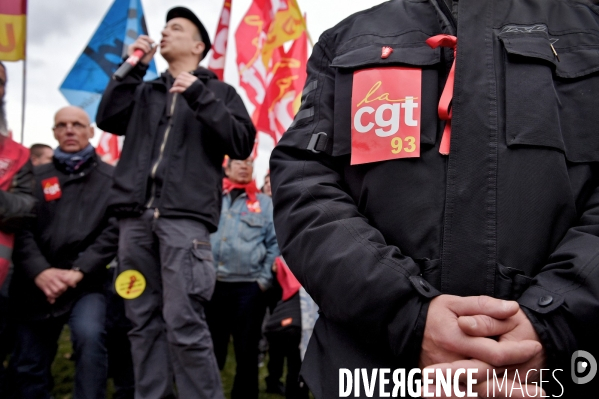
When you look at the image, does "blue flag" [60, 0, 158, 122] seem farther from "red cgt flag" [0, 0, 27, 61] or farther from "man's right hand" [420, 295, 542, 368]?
"man's right hand" [420, 295, 542, 368]

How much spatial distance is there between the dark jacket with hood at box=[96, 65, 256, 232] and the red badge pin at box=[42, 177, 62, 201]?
55 centimetres

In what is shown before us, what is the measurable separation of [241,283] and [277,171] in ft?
10.2

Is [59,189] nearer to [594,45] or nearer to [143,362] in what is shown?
[143,362]

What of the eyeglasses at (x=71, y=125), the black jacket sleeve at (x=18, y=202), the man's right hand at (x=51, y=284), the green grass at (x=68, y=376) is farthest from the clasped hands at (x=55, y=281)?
the green grass at (x=68, y=376)

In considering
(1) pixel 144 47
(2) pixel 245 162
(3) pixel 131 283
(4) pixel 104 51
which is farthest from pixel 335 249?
(4) pixel 104 51

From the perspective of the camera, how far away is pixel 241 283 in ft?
13.8

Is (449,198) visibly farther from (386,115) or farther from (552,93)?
(552,93)

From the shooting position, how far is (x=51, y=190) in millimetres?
3227

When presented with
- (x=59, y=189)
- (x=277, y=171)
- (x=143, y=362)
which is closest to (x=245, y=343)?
(x=143, y=362)

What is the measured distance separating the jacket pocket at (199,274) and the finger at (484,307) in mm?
1830

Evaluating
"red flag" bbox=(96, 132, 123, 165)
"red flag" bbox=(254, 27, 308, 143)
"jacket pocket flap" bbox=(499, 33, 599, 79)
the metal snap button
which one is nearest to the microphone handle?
"red flag" bbox=(254, 27, 308, 143)

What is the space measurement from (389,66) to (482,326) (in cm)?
60

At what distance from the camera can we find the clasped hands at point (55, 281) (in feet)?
9.44

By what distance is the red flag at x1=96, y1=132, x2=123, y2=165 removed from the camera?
6.31 meters
